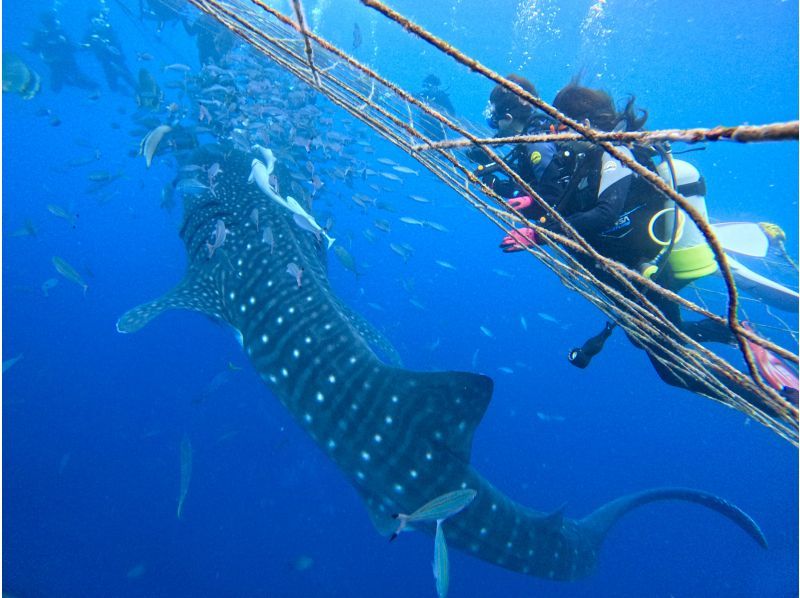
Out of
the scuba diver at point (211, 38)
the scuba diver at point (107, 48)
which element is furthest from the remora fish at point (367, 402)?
the scuba diver at point (107, 48)

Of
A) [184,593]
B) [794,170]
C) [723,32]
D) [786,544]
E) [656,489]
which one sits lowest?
[184,593]

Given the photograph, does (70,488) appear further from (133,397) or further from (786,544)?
(786,544)

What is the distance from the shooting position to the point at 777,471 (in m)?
19.7

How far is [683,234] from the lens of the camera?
4.23 metres

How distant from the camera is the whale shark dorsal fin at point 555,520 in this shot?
4.41 meters

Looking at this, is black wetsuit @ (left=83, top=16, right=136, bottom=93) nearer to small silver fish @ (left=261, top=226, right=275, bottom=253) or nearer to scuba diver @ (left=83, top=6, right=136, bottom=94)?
scuba diver @ (left=83, top=6, right=136, bottom=94)

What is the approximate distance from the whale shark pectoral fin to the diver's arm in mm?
4164

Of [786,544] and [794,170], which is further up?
[794,170]

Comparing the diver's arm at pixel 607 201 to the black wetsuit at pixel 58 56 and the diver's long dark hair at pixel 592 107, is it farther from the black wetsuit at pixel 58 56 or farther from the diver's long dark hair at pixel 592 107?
the black wetsuit at pixel 58 56

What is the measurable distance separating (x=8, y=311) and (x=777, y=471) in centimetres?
3256

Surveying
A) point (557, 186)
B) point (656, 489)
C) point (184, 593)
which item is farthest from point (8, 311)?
point (656, 489)

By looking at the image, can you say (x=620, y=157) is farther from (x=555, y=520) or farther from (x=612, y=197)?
(x=555, y=520)

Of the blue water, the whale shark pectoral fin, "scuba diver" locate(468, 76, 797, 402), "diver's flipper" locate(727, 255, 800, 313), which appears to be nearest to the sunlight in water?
the blue water

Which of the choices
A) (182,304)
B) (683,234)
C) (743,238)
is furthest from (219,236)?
(743,238)
